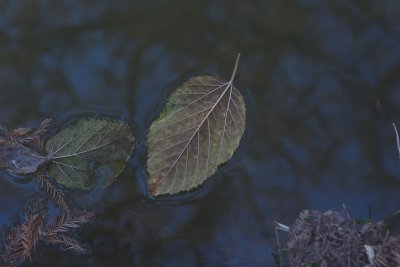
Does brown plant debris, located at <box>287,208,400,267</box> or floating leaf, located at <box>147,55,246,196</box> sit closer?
brown plant debris, located at <box>287,208,400,267</box>

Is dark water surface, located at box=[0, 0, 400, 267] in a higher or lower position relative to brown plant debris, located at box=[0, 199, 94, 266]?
higher

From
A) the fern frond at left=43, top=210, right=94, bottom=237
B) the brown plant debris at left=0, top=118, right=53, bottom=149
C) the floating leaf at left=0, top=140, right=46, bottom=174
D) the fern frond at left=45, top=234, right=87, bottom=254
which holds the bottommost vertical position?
the fern frond at left=45, top=234, right=87, bottom=254

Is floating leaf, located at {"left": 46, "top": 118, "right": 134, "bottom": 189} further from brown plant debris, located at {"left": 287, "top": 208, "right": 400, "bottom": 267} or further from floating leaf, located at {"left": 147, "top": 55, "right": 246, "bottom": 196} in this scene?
brown plant debris, located at {"left": 287, "top": 208, "right": 400, "bottom": 267}

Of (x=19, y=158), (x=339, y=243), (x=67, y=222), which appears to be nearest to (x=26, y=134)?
(x=19, y=158)

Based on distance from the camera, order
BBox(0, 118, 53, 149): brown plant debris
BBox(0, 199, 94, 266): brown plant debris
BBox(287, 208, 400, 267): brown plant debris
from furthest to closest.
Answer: BBox(0, 118, 53, 149): brown plant debris → BBox(0, 199, 94, 266): brown plant debris → BBox(287, 208, 400, 267): brown plant debris

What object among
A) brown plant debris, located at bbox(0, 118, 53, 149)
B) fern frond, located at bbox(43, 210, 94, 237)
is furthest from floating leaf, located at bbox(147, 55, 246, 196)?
brown plant debris, located at bbox(0, 118, 53, 149)

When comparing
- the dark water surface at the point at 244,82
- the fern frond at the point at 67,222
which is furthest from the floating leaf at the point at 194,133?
the fern frond at the point at 67,222

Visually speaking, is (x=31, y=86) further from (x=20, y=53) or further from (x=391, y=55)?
(x=391, y=55)
